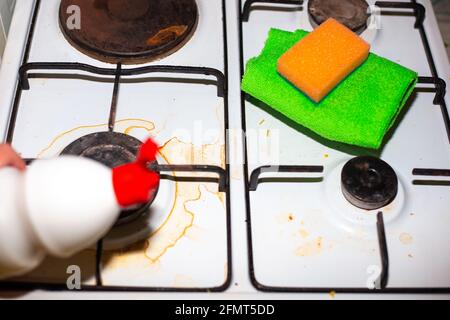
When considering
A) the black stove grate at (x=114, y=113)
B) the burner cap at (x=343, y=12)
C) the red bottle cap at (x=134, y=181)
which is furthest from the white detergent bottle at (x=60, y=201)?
the burner cap at (x=343, y=12)

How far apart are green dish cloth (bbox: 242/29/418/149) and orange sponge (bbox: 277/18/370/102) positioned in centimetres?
1

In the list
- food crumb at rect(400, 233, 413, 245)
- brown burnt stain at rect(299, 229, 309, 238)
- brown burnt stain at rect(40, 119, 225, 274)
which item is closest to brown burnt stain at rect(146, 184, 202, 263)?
brown burnt stain at rect(40, 119, 225, 274)

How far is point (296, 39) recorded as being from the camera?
67 cm

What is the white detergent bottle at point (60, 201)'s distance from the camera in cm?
40

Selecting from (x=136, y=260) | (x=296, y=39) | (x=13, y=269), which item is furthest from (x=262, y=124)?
(x=13, y=269)

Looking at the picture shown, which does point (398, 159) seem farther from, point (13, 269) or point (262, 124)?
point (13, 269)

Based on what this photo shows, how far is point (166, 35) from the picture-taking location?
69cm

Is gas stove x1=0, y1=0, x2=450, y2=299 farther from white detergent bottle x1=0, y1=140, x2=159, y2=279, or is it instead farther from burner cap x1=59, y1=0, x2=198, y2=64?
white detergent bottle x1=0, y1=140, x2=159, y2=279

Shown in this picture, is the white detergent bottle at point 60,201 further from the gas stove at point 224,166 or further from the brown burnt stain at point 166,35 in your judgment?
the brown burnt stain at point 166,35

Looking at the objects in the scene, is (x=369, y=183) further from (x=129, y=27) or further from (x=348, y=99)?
(x=129, y=27)

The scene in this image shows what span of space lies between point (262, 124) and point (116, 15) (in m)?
0.25

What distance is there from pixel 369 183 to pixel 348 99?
0.10 m

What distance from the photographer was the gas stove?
1.87 ft

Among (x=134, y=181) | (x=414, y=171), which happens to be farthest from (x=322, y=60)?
(x=134, y=181)
